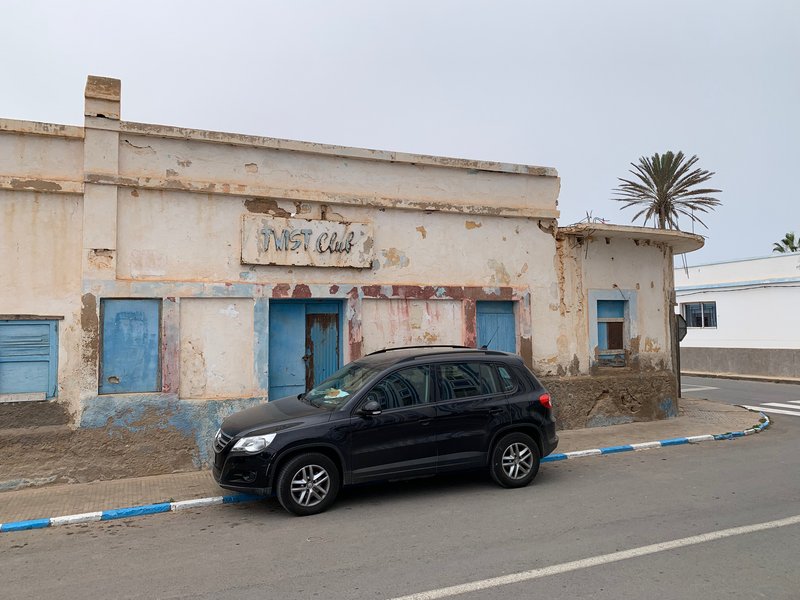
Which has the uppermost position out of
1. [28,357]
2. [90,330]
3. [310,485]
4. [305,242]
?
[305,242]

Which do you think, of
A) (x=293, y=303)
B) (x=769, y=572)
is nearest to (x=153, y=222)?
(x=293, y=303)

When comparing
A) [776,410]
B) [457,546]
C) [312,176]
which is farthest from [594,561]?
[776,410]

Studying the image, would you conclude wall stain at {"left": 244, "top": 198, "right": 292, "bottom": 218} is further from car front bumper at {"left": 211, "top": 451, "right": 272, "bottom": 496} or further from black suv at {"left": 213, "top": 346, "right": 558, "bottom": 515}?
car front bumper at {"left": 211, "top": 451, "right": 272, "bottom": 496}

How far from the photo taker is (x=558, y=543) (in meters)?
5.36

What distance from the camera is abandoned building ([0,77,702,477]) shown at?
8.34m

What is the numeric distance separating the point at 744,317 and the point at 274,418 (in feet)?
79.6

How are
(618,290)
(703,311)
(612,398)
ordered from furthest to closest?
1. (703,311)
2. (618,290)
3. (612,398)

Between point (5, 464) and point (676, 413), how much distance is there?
40.3 ft

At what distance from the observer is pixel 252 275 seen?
371 inches

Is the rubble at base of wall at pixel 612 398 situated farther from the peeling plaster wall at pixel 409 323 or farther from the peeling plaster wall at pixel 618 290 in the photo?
the peeling plaster wall at pixel 409 323

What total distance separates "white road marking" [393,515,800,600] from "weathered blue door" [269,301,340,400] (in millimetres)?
5835

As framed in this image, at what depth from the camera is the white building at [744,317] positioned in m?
22.7

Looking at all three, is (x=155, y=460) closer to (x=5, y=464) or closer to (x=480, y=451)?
(x=5, y=464)

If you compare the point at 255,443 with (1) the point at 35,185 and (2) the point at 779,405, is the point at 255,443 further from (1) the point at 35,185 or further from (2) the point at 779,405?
(2) the point at 779,405
